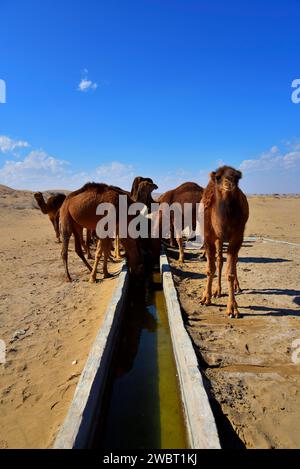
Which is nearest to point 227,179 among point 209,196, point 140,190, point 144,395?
point 209,196

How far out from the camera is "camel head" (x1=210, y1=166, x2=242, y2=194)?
4806 millimetres

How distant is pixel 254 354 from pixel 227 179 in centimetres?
241

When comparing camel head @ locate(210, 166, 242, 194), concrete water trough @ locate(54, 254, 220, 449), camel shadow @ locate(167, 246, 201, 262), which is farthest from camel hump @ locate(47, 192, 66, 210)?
camel head @ locate(210, 166, 242, 194)

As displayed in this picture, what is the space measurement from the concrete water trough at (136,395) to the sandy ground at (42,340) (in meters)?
0.31

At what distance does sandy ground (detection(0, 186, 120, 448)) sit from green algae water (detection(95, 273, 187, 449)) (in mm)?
508

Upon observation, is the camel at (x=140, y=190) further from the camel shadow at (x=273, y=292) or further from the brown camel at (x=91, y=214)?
the camel shadow at (x=273, y=292)

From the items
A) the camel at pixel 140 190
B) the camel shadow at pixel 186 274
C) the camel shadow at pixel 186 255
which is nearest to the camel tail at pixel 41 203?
the camel at pixel 140 190

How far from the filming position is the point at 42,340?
15.3 feet

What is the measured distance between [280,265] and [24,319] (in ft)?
21.8

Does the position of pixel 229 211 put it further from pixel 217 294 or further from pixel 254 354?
pixel 217 294
